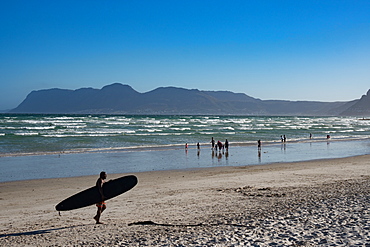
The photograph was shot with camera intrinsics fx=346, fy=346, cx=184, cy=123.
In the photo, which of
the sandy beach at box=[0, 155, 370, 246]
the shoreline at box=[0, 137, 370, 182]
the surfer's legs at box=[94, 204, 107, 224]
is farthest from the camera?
the shoreline at box=[0, 137, 370, 182]

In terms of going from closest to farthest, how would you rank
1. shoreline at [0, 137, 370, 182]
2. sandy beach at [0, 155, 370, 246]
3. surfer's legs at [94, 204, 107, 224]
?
sandy beach at [0, 155, 370, 246] < surfer's legs at [94, 204, 107, 224] < shoreline at [0, 137, 370, 182]

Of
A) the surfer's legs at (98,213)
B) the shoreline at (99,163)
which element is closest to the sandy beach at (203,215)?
the surfer's legs at (98,213)

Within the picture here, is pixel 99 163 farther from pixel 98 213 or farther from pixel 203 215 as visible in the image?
pixel 203 215

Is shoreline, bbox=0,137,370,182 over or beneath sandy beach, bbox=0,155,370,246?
beneath

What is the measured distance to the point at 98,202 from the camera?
8828 mm

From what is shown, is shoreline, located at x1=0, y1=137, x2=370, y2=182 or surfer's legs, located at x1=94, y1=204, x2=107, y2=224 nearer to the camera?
surfer's legs, located at x1=94, y1=204, x2=107, y2=224

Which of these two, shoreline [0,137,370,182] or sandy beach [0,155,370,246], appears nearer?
sandy beach [0,155,370,246]

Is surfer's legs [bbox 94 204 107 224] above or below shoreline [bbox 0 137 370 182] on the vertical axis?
above

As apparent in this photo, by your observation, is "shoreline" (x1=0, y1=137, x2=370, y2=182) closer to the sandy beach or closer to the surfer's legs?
the sandy beach

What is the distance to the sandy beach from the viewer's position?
7039mm

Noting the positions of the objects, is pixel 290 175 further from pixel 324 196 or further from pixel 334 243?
pixel 334 243

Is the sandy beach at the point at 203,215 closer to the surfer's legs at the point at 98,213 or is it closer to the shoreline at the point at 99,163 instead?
the surfer's legs at the point at 98,213

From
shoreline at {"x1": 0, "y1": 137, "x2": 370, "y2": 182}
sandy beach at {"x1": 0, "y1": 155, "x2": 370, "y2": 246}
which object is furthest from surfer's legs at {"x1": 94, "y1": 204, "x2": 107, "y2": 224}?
shoreline at {"x1": 0, "y1": 137, "x2": 370, "y2": 182}

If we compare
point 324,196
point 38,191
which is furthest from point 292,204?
point 38,191
